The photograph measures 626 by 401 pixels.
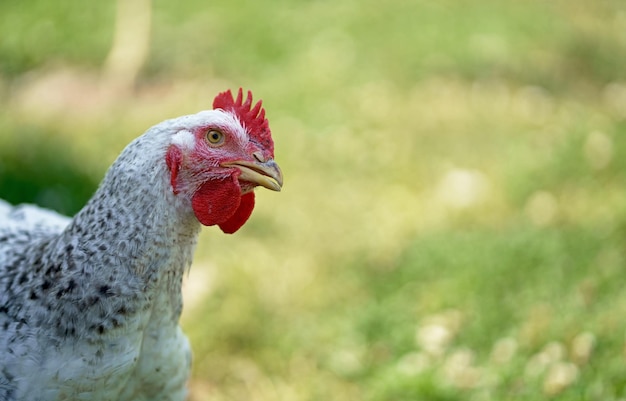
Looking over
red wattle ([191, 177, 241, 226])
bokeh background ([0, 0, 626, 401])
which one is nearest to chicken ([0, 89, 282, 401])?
red wattle ([191, 177, 241, 226])

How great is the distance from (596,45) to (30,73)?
511cm

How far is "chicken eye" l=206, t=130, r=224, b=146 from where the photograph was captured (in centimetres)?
214

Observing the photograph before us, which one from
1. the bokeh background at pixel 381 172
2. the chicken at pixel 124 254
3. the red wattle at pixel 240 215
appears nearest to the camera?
the chicken at pixel 124 254

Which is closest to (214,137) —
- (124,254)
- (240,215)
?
(240,215)

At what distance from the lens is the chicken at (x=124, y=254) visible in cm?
211

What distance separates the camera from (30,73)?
621cm

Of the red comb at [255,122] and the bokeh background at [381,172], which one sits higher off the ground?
the bokeh background at [381,172]

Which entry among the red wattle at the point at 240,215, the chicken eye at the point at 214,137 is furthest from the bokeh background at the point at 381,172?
the chicken eye at the point at 214,137

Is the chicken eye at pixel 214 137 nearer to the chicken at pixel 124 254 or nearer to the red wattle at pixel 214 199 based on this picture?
the chicken at pixel 124 254

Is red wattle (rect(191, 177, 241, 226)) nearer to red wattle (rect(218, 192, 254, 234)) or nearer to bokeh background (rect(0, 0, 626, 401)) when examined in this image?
red wattle (rect(218, 192, 254, 234))

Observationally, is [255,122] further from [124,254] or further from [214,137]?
[124,254]

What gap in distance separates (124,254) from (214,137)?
1.43ft

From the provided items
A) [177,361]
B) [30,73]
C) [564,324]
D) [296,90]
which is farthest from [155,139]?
[30,73]

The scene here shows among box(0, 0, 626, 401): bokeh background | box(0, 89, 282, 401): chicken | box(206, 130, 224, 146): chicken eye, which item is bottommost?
box(0, 89, 282, 401): chicken
